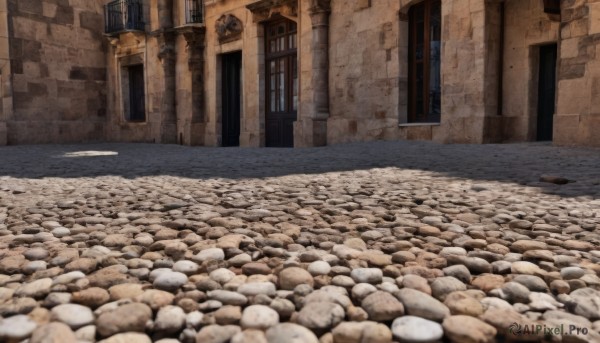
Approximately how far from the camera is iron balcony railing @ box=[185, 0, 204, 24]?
1427 centimetres

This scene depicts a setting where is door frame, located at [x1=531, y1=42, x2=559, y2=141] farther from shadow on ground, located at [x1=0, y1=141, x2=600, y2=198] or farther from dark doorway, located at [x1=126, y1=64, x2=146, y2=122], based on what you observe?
dark doorway, located at [x1=126, y1=64, x2=146, y2=122]

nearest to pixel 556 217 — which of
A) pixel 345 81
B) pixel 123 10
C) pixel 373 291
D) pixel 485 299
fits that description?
pixel 485 299

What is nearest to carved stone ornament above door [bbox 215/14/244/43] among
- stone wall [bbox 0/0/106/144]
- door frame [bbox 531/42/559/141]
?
stone wall [bbox 0/0/106/144]

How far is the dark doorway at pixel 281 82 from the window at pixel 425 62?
3.43 meters

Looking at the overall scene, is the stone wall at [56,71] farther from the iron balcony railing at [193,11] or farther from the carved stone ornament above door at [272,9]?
the carved stone ornament above door at [272,9]

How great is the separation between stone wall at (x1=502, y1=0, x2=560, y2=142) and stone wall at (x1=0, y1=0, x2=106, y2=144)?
13835 mm

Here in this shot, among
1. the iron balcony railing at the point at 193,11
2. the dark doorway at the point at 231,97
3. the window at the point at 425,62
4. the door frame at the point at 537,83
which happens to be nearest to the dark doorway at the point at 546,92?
the door frame at the point at 537,83

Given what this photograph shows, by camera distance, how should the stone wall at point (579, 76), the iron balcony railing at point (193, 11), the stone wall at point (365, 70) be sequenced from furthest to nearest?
the iron balcony railing at point (193, 11)
the stone wall at point (365, 70)
the stone wall at point (579, 76)

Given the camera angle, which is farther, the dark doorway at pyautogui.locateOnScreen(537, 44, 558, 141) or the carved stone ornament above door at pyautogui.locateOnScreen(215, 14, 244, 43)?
the carved stone ornament above door at pyautogui.locateOnScreen(215, 14, 244, 43)

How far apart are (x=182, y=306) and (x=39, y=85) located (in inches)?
645

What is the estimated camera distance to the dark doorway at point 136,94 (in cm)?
1703

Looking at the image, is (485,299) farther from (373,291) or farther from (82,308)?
(82,308)

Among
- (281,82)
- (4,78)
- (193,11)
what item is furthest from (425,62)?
(4,78)

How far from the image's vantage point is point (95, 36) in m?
16.9
